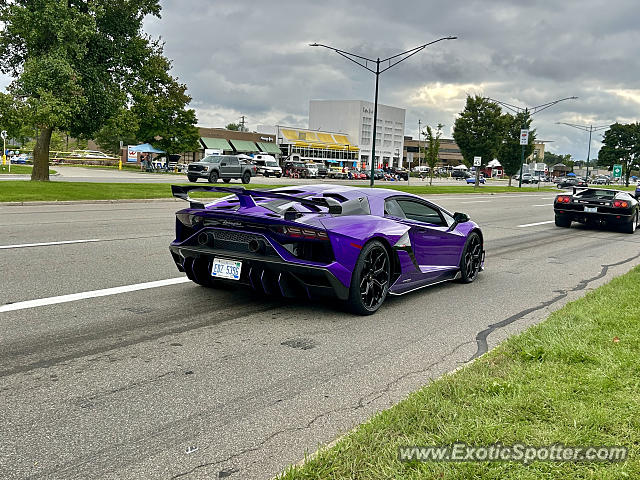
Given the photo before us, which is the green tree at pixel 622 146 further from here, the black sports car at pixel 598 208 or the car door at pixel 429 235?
the car door at pixel 429 235

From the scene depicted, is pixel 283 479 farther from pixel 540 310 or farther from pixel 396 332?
pixel 540 310

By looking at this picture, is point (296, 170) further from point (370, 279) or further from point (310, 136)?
point (370, 279)

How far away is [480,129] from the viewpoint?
174ft

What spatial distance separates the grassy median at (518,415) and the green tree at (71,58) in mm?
22722

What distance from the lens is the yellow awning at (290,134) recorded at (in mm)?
104188

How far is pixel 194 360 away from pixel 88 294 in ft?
7.88

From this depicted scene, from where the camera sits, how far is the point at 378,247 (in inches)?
250

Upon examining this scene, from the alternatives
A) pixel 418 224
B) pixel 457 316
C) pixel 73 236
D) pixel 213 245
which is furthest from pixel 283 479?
pixel 73 236

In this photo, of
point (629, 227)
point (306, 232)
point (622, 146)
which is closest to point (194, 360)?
point (306, 232)

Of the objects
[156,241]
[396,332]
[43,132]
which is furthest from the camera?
[43,132]

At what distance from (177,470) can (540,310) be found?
5.26 metres

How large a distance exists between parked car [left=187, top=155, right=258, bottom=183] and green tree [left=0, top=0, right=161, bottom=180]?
868 centimetres

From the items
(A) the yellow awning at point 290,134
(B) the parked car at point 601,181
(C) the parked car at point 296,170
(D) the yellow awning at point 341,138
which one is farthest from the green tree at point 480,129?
(D) the yellow awning at point 341,138

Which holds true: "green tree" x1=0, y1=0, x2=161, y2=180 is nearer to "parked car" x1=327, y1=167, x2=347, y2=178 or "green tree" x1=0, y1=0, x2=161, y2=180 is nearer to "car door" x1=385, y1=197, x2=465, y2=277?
"car door" x1=385, y1=197, x2=465, y2=277
